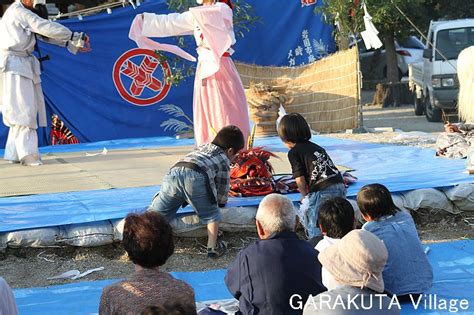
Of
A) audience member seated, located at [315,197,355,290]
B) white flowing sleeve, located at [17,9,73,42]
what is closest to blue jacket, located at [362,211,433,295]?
audience member seated, located at [315,197,355,290]

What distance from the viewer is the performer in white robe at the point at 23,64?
713cm

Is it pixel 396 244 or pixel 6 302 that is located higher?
pixel 6 302

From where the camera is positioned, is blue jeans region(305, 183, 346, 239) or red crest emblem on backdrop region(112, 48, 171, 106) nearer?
blue jeans region(305, 183, 346, 239)

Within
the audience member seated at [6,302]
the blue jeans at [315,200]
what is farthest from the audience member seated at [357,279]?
the blue jeans at [315,200]

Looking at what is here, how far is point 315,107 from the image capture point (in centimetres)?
1046

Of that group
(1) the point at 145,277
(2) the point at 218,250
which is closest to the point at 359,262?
(1) the point at 145,277

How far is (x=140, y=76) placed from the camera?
10000 millimetres

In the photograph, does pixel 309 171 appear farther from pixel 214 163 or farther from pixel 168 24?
pixel 168 24

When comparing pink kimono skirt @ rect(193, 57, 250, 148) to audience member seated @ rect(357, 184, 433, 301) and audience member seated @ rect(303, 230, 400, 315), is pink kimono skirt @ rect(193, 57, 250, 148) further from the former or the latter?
audience member seated @ rect(303, 230, 400, 315)

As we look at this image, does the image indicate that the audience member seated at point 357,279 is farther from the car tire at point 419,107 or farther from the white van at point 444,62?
the car tire at point 419,107

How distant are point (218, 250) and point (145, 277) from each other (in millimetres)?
2280

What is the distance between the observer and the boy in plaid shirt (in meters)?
4.60

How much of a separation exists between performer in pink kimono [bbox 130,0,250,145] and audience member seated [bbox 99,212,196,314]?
406 cm

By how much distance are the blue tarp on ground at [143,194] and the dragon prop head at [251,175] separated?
0.15 m
